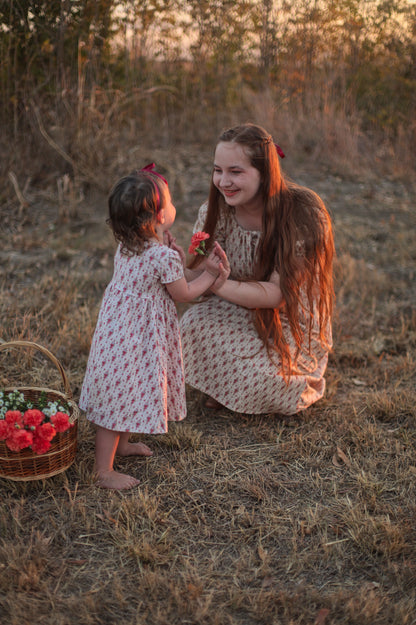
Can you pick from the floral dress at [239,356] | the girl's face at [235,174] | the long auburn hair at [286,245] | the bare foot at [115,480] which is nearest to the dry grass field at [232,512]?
the bare foot at [115,480]

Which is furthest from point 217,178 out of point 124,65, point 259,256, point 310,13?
point 310,13

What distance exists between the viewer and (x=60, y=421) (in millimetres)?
2293

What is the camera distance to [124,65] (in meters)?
6.03

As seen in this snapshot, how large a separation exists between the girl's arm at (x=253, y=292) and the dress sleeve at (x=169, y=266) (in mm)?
297

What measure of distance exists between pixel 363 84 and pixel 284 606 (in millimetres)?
7716

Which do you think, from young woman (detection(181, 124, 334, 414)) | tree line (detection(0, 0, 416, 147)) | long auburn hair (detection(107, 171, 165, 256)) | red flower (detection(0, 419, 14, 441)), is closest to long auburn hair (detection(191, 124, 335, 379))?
young woman (detection(181, 124, 334, 414))

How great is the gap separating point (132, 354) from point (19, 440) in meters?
0.54

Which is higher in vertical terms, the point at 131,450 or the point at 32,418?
the point at 32,418

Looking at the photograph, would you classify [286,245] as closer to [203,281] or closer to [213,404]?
[203,281]

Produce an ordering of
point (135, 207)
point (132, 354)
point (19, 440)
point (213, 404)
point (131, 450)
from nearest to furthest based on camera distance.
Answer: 1. point (19, 440)
2. point (135, 207)
3. point (132, 354)
4. point (131, 450)
5. point (213, 404)

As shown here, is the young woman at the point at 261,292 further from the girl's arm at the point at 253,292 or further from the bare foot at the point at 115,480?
the bare foot at the point at 115,480

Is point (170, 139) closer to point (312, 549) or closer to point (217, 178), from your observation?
point (217, 178)

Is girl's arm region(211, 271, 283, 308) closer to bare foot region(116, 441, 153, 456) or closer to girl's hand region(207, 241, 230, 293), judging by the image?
girl's hand region(207, 241, 230, 293)

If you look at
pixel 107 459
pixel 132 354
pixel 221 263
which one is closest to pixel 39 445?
pixel 107 459
